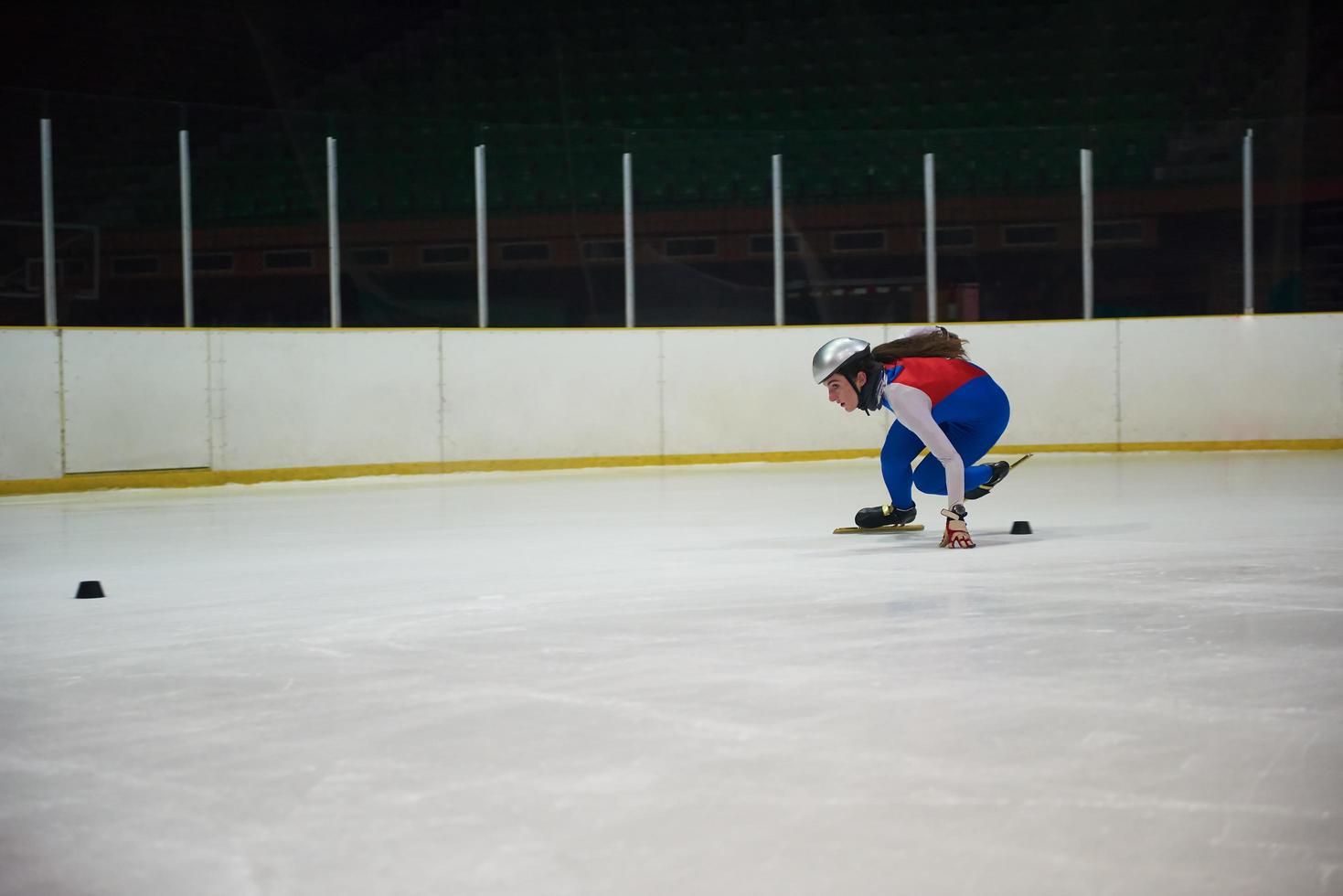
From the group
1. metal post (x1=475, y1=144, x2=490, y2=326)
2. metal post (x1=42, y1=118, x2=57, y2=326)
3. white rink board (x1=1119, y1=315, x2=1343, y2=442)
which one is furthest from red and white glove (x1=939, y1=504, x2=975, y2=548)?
white rink board (x1=1119, y1=315, x2=1343, y2=442)

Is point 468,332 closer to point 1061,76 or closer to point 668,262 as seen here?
point 668,262

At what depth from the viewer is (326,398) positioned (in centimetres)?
1045

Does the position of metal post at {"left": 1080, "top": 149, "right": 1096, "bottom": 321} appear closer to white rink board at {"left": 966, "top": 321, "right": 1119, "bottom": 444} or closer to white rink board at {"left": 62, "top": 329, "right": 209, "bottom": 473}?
white rink board at {"left": 966, "top": 321, "right": 1119, "bottom": 444}

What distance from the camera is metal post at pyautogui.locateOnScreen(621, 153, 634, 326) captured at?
1145 centimetres

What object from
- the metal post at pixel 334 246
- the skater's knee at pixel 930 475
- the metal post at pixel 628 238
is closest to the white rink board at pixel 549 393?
the metal post at pixel 628 238

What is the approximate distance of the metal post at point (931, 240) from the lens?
38.7 feet

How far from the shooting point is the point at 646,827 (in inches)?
82.4

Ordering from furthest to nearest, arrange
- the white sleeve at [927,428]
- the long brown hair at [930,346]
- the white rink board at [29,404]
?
the white rink board at [29,404] → the long brown hair at [930,346] → the white sleeve at [927,428]

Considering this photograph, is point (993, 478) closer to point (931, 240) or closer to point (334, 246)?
point (931, 240)

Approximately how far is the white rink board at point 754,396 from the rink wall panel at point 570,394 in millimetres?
11

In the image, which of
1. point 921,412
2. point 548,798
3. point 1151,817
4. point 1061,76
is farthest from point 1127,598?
point 1061,76

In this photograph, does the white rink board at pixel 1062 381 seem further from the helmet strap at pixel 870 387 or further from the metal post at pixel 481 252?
the helmet strap at pixel 870 387

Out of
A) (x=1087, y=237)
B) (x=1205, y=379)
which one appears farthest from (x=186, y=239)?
(x=1205, y=379)

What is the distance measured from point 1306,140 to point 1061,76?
5383 mm
